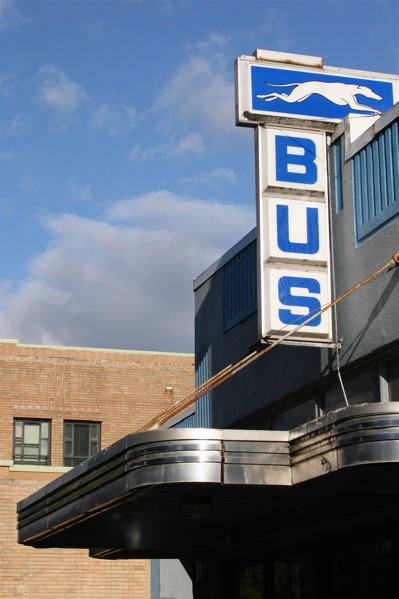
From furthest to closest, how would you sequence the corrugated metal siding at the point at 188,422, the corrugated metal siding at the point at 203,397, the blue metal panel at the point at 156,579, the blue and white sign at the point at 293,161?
1. the blue metal panel at the point at 156,579
2. the corrugated metal siding at the point at 188,422
3. the corrugated metal siding at the point at 203,397
4. the blue and white sign at the point at 293,161

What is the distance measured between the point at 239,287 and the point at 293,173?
3.22 m

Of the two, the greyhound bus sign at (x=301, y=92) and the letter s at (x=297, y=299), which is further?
the greyhound bus sign at (x=301, y=92)

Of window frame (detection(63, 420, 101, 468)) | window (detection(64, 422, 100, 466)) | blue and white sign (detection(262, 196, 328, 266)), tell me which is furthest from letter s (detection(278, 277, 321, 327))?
window (detection(64, 422, 100, 466))

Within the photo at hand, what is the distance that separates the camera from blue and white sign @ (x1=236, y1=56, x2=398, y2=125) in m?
12.8

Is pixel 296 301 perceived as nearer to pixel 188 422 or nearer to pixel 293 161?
pixel 293 161

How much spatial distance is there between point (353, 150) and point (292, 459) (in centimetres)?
423

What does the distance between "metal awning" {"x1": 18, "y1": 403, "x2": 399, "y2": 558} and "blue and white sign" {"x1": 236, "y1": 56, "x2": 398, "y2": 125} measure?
454cm

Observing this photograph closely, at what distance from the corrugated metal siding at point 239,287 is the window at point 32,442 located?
1424cm

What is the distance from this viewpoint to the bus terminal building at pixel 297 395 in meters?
10.1

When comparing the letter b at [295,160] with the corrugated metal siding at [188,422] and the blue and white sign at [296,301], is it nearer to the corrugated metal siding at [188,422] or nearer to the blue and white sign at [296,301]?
the blue and white sign at [296,301]

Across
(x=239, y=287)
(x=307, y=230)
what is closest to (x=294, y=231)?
(x=307, y=230)

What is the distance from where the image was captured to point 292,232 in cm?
1234

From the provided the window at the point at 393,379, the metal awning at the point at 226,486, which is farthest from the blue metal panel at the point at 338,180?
the metal awning at the point at 226,486

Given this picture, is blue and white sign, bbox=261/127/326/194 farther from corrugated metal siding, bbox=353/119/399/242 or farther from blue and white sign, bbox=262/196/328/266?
corrugated metal siding, bbox=353/119/399/242
